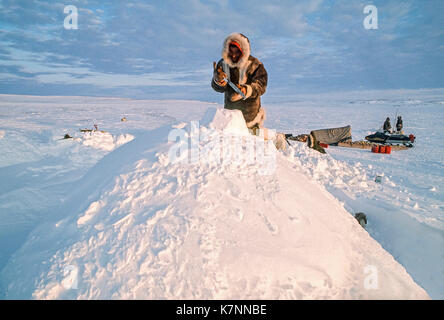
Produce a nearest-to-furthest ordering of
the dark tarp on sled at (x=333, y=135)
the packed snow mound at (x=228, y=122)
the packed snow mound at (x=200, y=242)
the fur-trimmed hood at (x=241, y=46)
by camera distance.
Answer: the packed snow mound at (x=200, y=242) < the packed snow mound at (x=228, y=122) < the fur-trimmed hood at (x=241, y=46) < the dark tarp on sled at (x=333, y=135)

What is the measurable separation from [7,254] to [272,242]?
252 centimetres

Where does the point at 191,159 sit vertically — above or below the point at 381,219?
above

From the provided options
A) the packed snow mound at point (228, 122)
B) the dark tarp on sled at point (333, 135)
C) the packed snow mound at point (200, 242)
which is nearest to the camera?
the packed snow mound at point (200, 242)

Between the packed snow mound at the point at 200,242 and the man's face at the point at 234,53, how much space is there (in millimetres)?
1420

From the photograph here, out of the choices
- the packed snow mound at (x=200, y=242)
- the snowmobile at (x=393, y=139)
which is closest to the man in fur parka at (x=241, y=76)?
the packed snow mound at (x=200, y=242)

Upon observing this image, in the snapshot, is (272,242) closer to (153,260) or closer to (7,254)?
(153,260)

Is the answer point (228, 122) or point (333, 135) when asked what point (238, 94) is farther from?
point (333, 135)

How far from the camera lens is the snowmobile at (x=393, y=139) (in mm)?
9969

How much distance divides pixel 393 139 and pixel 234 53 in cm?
970

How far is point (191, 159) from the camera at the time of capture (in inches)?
86.2

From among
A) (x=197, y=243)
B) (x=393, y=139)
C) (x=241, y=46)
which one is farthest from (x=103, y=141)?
(x=393, y=139)

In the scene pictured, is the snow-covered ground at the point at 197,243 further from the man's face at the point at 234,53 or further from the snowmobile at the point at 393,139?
the snowmobile at the point at 393,139

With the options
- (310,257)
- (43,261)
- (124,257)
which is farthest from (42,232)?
(310,257)

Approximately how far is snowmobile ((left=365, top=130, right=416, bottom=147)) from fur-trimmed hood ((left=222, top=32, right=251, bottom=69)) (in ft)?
31.1
